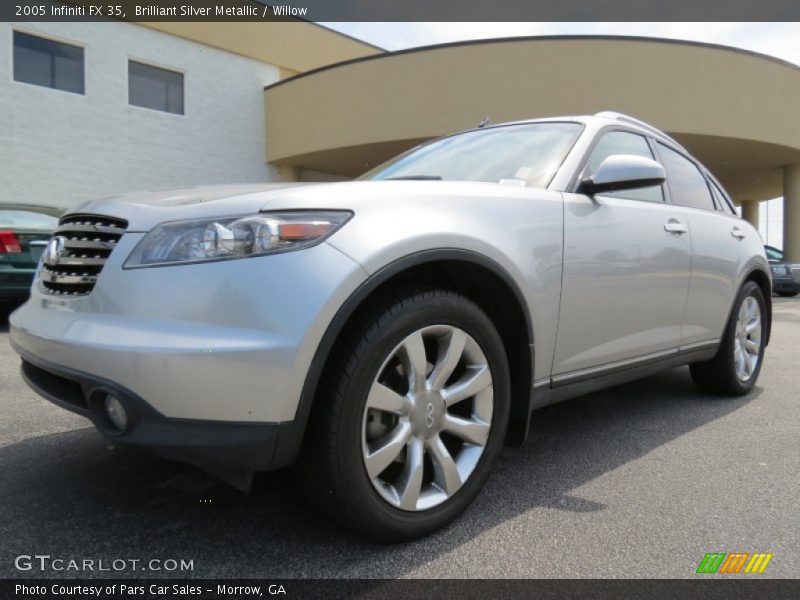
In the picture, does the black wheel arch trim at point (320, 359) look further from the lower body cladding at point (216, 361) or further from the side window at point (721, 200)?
the side window at point (721, 200)

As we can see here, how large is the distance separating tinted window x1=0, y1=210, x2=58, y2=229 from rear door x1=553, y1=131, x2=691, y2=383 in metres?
5.69

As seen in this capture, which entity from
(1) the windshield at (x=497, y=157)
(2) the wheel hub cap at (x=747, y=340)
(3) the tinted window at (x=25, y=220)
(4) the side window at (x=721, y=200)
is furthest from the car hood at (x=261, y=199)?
(3) the tinted window at (x=25, y=220)

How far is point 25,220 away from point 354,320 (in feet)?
19.8

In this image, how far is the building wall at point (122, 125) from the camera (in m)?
12.7

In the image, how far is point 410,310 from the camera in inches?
72.5

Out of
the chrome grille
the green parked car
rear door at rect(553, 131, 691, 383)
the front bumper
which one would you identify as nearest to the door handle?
rear door at rect(553, 131, 691, 383)

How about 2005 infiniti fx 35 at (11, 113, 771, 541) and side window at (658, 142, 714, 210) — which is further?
side window at (658, 142, 714, 210)

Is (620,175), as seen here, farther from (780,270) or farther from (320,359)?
(780,270)

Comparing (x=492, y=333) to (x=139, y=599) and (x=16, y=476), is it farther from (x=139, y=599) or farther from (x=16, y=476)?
(x=16, y=476)

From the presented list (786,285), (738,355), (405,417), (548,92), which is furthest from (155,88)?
(786,285)

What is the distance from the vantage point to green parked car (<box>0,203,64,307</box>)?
611cm

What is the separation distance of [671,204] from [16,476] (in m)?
3.37

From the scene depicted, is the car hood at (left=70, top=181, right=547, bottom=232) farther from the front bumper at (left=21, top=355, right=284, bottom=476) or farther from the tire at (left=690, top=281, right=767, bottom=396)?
the tire at (left=690, top=281, right=767, bottom=396)

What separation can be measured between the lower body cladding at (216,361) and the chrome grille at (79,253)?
0.26 m
